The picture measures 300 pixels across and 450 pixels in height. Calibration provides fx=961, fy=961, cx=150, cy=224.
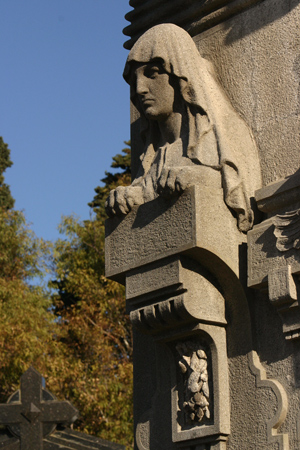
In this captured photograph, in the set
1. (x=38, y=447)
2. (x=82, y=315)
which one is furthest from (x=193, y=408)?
(x=82, y=315)

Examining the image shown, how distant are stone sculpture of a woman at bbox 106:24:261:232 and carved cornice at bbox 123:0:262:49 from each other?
295mm

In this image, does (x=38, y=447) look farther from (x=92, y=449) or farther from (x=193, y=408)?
(x=193, y=408)

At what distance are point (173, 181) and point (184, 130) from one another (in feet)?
1.61

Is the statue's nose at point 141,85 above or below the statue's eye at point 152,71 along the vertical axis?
below

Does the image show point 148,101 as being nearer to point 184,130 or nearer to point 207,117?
point 184,130

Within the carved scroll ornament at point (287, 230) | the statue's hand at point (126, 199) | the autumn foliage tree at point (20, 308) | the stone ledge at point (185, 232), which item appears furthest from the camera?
the autumn foliage tree at point (20, 308)

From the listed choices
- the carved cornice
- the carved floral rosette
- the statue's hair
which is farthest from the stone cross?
the carved cornice

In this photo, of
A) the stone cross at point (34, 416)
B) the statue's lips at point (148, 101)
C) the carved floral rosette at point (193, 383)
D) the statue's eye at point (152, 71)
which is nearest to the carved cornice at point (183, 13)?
the statue's eye at point (152, 71)

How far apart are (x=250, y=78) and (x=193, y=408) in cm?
190

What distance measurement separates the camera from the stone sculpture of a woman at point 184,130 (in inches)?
206

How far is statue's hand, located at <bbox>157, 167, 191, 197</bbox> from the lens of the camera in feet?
16.8

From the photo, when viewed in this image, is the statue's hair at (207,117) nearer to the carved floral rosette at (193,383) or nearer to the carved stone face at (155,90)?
the carved stone face at (155,90)

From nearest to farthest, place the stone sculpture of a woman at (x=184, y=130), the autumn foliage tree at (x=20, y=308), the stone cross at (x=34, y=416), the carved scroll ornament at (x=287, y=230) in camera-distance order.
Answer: the carved scroll ornament at (x=287, y=230)
the stone sculpture of a woman at (x=184, y=130)
the stone cross at (x=34, y=416)
the autumn foliage tree at (x=20, y=308)

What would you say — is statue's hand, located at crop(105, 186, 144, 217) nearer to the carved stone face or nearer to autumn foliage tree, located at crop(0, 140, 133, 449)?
the carved stone face
